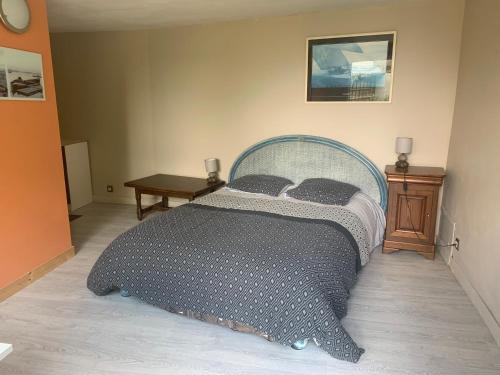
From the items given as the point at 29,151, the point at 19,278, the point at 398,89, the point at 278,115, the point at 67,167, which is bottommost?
the point at 19,278

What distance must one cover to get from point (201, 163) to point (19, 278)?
221 centimetres

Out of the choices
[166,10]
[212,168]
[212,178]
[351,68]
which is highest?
[166,10]

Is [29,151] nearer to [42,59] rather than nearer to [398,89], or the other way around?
[42,59]

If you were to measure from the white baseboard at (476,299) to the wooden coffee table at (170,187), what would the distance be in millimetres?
2411

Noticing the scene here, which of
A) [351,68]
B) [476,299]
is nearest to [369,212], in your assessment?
[476,299]

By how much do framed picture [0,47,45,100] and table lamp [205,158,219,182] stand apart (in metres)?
1.76

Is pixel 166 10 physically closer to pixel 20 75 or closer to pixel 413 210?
pixel 20 75

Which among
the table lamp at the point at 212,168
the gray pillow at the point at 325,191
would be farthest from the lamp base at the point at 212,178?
the gray pillow at the point at 325,191

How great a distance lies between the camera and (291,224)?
2.62 meters

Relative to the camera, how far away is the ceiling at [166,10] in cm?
305

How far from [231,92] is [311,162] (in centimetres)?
118

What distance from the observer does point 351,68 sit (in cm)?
342

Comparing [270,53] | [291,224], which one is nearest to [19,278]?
[291,224]

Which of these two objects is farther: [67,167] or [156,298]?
[67,167]
